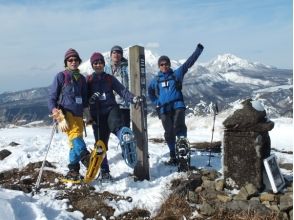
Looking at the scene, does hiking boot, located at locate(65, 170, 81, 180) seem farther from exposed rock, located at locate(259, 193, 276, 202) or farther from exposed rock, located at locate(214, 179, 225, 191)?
exposed rock, located at locate(259, 193, 276, 202)

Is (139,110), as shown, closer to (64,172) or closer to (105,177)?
(105,177)

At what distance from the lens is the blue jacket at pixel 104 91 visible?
8094 mm

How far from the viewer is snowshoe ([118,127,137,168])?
25.6 ft

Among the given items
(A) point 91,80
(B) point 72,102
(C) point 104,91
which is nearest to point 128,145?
(C) point 104,91

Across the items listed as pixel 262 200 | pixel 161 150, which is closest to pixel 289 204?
pixel 262 200

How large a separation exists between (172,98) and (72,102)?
240 cm

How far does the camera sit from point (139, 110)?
27.1 ft

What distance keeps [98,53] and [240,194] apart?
142 inches

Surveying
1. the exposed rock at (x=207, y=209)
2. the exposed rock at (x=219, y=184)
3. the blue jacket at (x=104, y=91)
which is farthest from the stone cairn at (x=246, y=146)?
the blue jacket at (x=104, y=91)

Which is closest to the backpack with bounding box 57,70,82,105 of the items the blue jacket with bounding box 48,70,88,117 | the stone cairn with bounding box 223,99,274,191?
the blue jacket with bounding box 48,70,88,117

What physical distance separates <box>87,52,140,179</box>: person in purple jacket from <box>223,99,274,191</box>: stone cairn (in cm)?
187

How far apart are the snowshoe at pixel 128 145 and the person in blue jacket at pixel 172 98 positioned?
1.56m

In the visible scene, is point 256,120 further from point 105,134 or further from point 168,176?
point 105,134

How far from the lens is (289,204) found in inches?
252
